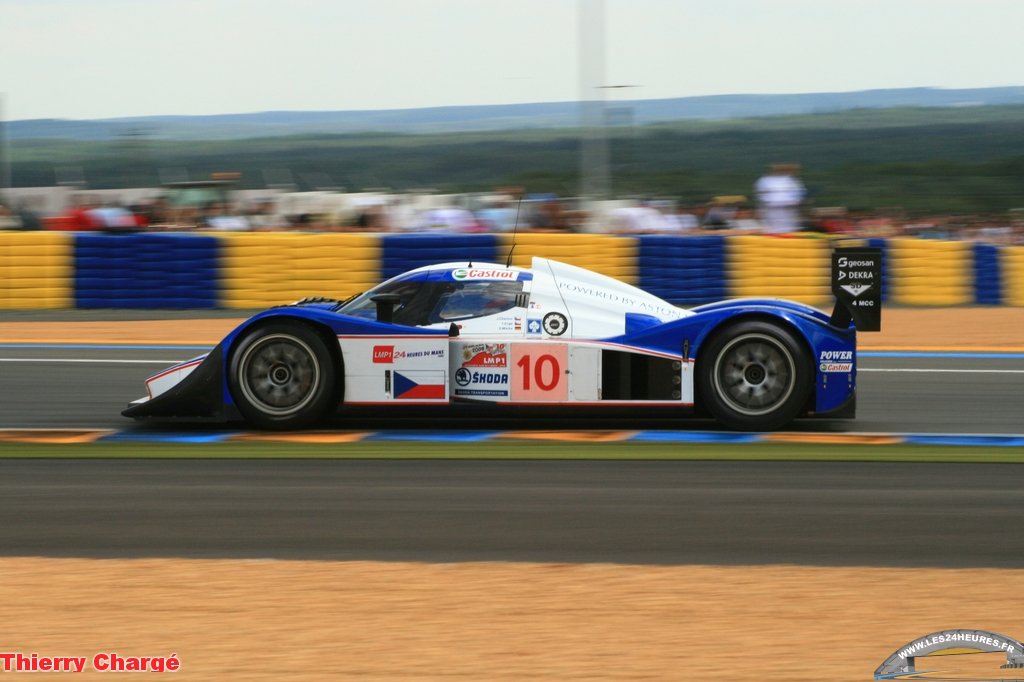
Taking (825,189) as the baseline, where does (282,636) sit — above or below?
below

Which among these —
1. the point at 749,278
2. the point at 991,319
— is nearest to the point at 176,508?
the point at 749,278

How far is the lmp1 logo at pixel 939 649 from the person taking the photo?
3.95 meters

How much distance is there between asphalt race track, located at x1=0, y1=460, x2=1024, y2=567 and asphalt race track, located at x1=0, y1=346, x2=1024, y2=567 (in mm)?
13

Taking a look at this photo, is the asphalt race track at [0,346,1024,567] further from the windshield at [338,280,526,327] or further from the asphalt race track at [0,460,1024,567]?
the windshield at [338,280,526,327]

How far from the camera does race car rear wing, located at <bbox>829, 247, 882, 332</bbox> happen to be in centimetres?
834

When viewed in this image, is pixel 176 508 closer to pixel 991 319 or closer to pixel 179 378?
pixel 179 378

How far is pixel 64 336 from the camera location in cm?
1472

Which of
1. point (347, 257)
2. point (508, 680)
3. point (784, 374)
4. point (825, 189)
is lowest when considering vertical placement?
point (508, 680)

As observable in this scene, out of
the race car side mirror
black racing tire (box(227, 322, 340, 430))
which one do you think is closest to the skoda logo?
the race car side mirror

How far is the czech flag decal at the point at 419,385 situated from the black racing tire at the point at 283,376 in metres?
0.41

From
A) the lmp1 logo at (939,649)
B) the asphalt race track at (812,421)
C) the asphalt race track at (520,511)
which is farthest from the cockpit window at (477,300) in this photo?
the lmp1 logo at (939,649)

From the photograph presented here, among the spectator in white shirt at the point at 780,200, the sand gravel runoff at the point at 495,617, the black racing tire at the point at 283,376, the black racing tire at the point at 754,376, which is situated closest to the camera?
the sand gravel runoff at the point at 495,617

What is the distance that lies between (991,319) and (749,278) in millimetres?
2881

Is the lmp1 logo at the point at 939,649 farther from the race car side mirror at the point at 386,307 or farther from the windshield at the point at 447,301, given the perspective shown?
the race car side mirror at the point at 386,307
